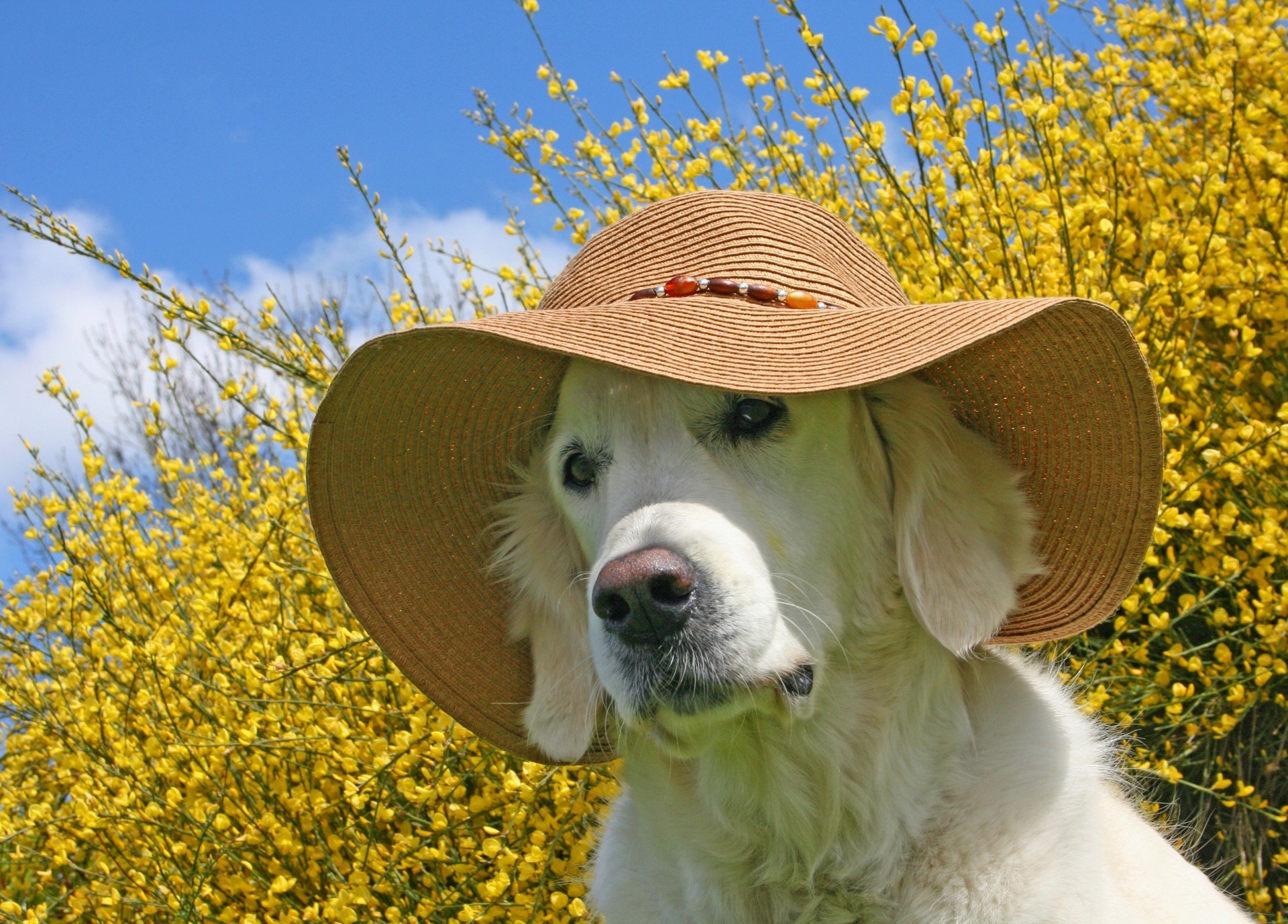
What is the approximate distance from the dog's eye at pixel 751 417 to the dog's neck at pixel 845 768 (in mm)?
330

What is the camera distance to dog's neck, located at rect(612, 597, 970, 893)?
1.63 m

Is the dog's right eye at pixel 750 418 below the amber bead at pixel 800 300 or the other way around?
below

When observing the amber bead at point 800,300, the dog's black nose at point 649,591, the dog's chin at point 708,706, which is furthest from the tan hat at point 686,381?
the dog's chin at point 708,706

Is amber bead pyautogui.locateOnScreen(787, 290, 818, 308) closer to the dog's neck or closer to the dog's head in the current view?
the dog's head

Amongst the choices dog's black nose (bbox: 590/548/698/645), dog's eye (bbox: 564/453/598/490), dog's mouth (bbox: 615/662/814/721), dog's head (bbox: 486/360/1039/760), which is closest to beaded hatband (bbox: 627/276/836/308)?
dog's head (bbox: 486/360/1039/760)

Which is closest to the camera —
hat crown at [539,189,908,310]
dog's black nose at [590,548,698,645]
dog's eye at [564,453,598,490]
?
dog's black nose at [590,548,698,645]

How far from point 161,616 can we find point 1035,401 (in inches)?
116

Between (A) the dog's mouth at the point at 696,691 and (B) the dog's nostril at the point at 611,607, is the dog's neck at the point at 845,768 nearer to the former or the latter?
(A) the dog's mouth at the point at 696,691

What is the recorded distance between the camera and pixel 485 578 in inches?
78.0

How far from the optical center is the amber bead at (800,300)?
5.21 feet

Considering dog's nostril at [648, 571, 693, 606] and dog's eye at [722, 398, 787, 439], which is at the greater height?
dog's eye at [722, 398, 787, 439]

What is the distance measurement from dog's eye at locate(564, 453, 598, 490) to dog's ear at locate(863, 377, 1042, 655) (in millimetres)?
438

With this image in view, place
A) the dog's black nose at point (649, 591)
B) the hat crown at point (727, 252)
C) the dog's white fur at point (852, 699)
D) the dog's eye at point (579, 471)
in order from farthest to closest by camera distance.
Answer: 1. the dog's eye at point (579, 471)
2. the hat crown at point (727, 252)
3. the dog's white fur at point (852, 699)
4. the dog's black nose at point (649, 591)

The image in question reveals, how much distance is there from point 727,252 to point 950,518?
0.51 metres
